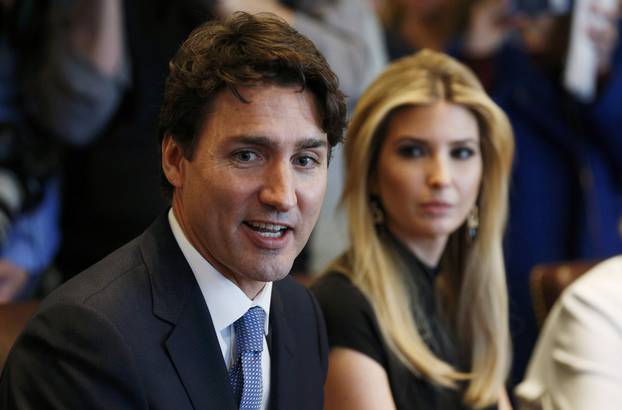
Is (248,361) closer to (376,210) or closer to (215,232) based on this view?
(215,232)

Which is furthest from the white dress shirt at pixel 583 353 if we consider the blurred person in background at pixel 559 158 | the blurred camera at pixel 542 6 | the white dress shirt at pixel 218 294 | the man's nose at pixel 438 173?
the blurred camera at pixel 542 6

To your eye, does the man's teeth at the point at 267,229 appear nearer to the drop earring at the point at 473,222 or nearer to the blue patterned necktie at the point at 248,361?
the blue patterned necktie at the point at 248,361

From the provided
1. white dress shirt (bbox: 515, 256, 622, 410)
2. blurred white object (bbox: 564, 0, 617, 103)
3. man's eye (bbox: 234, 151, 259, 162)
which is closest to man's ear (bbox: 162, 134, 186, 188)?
man's eye (bbox: 234, 151, 259, 162)

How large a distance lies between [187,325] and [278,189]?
247 mm

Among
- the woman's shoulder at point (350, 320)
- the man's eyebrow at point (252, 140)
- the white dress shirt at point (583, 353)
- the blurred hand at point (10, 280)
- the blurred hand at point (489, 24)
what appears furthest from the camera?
the blurred hand at point (489, 24)

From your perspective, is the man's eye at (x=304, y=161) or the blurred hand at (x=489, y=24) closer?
the man's eye at (x=304, y=161)

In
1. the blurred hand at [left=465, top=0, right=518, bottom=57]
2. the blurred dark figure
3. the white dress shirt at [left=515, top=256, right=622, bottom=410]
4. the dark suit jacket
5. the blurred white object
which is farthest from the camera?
the blurred hand at [left=465, top=0, right=518, bottom=57]

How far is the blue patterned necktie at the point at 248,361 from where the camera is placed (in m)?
1.55

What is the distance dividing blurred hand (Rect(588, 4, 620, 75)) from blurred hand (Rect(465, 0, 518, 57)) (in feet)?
0.91

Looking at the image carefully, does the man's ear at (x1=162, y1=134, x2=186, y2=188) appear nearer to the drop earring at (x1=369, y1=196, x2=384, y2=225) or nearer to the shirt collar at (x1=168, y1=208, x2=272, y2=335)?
the shirt collar at (x1=168, y1=208, x2=272, y2=335)

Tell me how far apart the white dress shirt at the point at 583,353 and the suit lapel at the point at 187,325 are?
0.65 meters

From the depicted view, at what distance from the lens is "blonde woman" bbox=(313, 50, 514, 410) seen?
6.97 ft

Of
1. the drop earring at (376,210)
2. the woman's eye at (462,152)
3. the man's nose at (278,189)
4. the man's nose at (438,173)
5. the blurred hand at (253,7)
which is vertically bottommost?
the drop earring at (376,210)

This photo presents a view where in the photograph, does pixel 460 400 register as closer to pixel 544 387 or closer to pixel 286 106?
pixel 544 387
